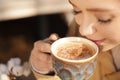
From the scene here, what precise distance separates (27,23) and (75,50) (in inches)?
52.4

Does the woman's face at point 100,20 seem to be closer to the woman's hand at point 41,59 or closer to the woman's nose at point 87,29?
the woman's nose at point 87,29

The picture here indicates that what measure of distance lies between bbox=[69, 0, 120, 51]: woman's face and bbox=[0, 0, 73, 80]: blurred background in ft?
3.17

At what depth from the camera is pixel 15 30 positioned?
2230mm

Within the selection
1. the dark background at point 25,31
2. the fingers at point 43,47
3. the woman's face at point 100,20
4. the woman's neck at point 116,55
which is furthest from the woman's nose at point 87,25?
the dark background at point 25,31

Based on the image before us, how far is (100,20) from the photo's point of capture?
948 mm

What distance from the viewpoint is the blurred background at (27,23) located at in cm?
193

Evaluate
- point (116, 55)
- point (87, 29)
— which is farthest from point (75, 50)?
point (116, 55)

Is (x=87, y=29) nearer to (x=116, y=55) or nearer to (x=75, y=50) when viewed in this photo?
(x=75, y=50)

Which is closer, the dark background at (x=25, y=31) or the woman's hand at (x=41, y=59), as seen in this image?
the woman's hand at (x=41, y=59)

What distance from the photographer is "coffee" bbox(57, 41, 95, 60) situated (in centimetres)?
93

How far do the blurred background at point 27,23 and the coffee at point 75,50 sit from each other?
3.19ft

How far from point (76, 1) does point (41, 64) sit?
288mm

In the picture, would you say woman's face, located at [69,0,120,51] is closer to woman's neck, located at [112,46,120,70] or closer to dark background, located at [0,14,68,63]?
woman's neck, located at [112,46,120,70]

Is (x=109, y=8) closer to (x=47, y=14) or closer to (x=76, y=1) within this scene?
(x=76, y=1)
